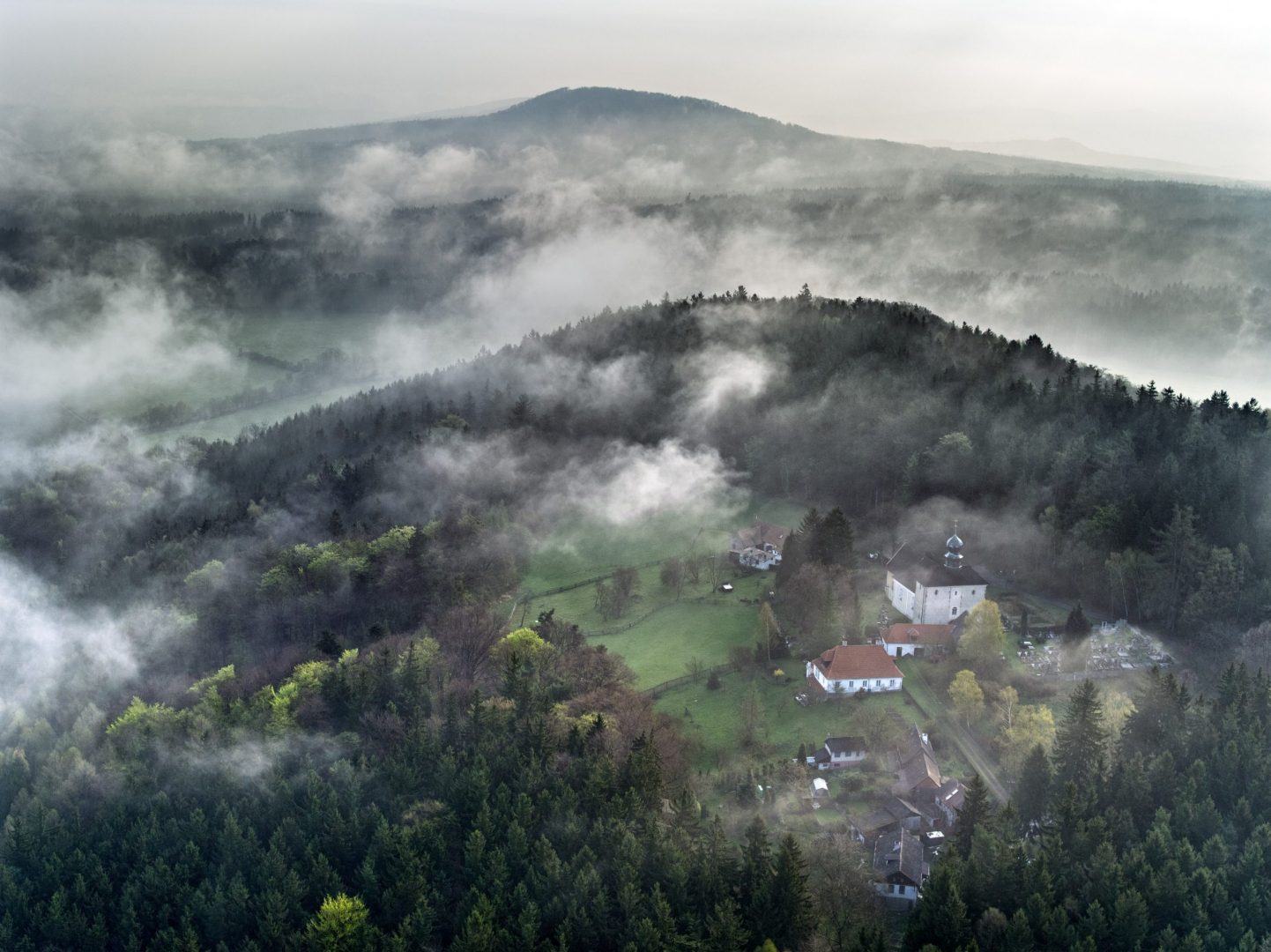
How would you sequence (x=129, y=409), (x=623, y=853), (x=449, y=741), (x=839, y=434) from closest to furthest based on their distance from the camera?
(x=623, y=853), (x=449, y=741), (x=839, y=434), (x=129, y=409)

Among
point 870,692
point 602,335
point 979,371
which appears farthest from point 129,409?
point 870,692

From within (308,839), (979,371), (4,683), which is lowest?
(4,683)

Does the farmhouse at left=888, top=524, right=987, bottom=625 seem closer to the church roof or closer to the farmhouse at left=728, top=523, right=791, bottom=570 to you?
the church roof

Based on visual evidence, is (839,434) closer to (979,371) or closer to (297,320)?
(979,371)

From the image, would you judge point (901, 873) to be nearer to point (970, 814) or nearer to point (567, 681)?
point (970, 814)

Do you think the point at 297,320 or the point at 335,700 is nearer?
the point at 335,700

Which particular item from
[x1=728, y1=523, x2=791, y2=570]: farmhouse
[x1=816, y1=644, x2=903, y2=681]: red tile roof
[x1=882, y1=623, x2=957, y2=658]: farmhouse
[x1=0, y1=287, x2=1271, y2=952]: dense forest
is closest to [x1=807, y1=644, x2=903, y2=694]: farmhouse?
[x1=816, y1=644, x2=903, y2=681]: red tile roof

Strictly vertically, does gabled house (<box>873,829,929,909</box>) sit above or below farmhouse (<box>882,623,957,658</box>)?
below
